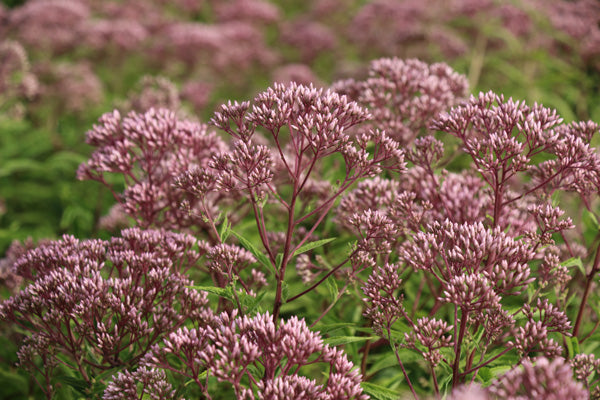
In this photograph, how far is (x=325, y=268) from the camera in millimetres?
3551

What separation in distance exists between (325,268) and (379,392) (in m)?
0.95

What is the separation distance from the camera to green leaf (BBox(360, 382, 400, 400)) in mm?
2836

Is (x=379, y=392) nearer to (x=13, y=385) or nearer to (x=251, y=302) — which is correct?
(x=251, y=302)

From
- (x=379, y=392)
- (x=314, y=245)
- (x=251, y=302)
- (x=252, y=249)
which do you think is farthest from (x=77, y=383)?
(x=379, y=392)

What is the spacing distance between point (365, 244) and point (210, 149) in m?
1.65

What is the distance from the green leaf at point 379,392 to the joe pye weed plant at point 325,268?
0.01 meters

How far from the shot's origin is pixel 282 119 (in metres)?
2.89

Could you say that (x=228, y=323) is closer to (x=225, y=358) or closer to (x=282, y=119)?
(x=225, y=358)

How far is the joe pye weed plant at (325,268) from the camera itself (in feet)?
8.40

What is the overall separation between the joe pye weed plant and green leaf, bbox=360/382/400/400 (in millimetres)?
11

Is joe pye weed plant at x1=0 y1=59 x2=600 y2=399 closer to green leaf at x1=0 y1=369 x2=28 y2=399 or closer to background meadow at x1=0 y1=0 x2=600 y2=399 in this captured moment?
background meadow at x1=0 y1=0 x2=600 y2=399

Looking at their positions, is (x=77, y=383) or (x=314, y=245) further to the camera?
(x=77, y=383)

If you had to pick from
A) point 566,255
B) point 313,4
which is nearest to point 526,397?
point 566,255

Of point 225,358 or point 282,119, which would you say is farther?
point 282,119
